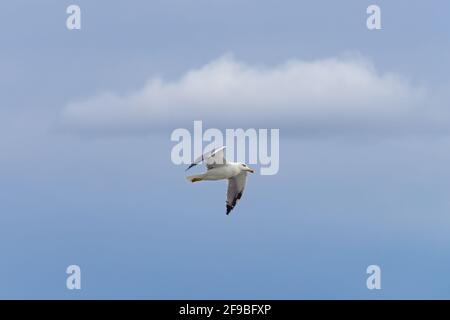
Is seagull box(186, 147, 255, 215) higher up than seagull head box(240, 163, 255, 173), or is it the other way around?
seagull head box(240, 163, 255, 173)

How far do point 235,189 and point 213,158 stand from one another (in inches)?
97.6

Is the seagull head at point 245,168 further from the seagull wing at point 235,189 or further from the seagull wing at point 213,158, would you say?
the seagull wing at point 213,158

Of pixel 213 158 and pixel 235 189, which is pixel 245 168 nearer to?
pixel 235 189

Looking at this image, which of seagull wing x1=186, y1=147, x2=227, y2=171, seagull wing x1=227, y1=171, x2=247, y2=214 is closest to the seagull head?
seagull wing x1=227, y1=171, x2=247, y2=214

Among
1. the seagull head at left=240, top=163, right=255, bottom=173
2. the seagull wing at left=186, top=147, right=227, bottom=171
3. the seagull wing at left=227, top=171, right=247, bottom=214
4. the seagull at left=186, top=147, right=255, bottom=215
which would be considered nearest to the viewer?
the seagull wing at left=186, top=147, right=227, bottom=171

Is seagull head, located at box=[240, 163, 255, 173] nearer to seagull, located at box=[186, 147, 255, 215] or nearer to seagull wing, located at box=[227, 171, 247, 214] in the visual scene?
seagull, located at box=[186, 147, 255, 215]

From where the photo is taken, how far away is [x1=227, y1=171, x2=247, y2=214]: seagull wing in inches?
1272

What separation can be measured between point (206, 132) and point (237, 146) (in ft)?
3.37
